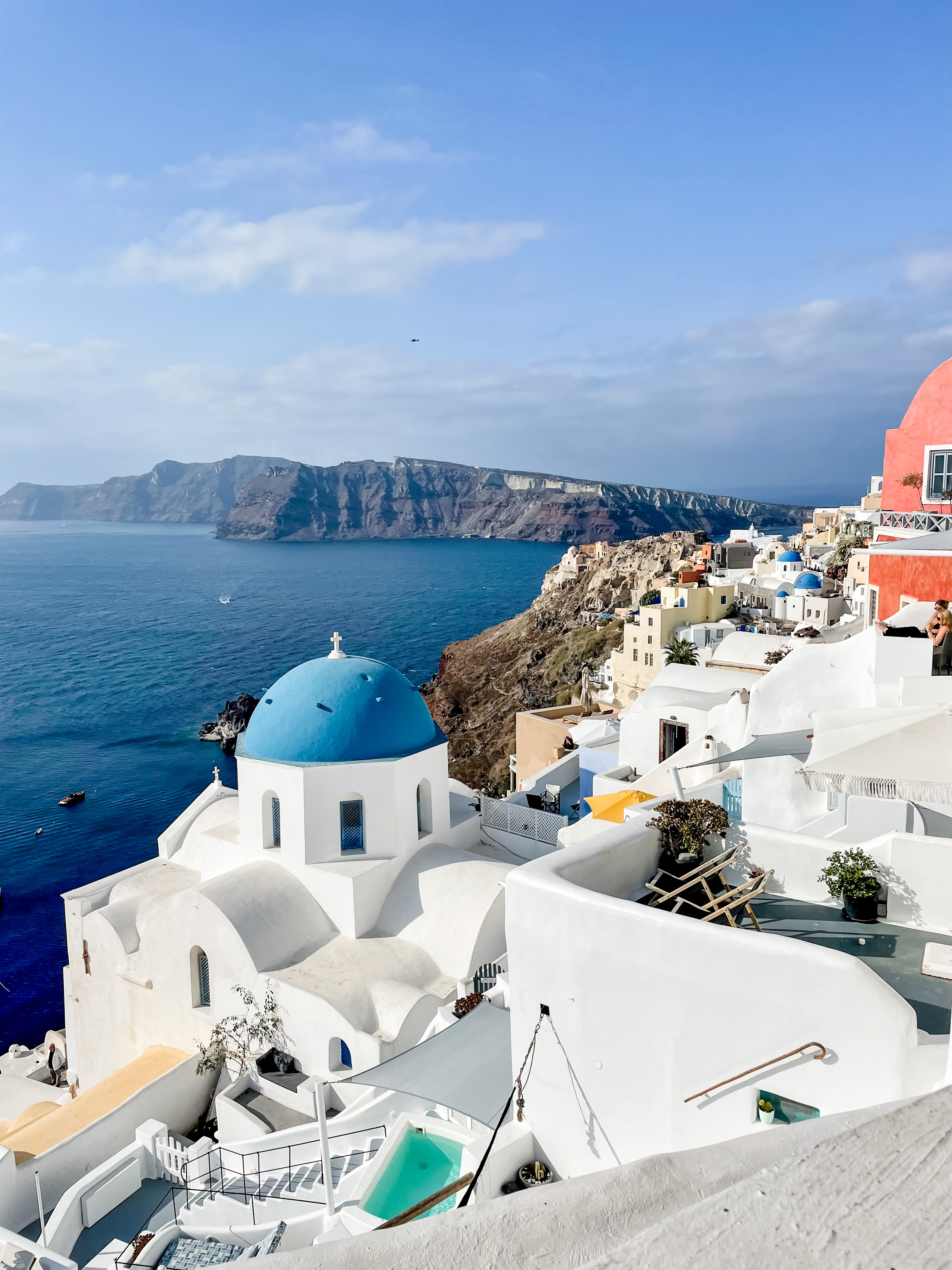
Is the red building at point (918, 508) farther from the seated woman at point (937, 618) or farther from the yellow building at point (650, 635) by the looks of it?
the yellow building at point (650, 635)

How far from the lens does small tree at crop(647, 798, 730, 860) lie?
700 cm

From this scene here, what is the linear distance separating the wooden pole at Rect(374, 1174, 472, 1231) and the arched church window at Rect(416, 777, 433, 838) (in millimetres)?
7247

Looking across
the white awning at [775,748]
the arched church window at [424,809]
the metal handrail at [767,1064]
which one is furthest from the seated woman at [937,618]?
the arched church window at [424,809]

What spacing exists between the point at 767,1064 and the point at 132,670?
69.9 metres

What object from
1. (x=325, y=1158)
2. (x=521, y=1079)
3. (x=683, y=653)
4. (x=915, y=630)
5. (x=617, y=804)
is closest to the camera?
(x=521, y=1079)

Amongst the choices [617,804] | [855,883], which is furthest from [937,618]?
[617,804]

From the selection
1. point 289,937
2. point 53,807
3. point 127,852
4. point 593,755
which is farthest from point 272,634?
point 289,937

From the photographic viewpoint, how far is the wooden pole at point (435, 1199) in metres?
7.44

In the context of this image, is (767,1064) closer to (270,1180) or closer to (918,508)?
(270,1180)

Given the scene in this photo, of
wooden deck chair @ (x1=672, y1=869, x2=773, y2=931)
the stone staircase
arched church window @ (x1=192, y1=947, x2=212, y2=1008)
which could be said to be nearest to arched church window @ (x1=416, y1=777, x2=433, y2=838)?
arched church window @ (x1=192, y1=947, x2=212, y2=1008)

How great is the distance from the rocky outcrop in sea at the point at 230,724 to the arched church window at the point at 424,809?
Answer: 3491 cm

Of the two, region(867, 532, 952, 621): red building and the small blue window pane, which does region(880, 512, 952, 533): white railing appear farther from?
the small blue window pane

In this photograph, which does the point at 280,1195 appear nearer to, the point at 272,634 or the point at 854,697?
the point at 854,697

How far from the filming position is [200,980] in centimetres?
1384
